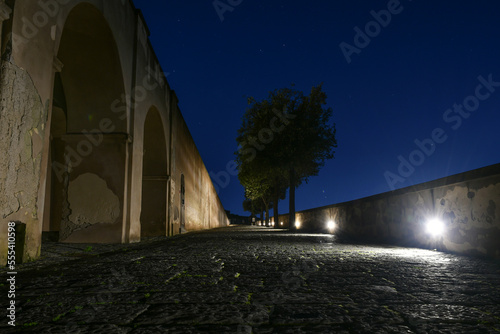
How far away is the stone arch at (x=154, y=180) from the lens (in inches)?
446

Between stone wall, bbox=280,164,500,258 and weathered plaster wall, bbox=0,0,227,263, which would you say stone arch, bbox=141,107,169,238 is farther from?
stone wall, bbox=280,164,500,258

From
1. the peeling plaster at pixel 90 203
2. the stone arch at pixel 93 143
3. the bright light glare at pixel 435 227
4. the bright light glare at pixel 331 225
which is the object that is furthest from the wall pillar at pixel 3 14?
the bright light glare at pixel 331 225

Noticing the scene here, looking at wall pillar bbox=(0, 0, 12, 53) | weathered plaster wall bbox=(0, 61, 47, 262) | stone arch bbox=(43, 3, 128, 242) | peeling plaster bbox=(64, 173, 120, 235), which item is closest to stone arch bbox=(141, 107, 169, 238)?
stone arch bbox=(43, 3, 128, 242)

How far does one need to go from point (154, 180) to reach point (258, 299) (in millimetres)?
10243

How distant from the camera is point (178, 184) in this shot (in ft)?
46.3

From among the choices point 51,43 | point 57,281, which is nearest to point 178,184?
point 51,43

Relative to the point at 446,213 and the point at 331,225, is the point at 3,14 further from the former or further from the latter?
the point at 331,225

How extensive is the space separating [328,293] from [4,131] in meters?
3.67

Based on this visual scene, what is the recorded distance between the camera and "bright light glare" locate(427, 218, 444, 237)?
17.6ft

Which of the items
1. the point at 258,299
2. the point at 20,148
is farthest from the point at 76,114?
the point at 258,299

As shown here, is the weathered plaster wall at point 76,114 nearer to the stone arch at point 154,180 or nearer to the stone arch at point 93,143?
the stone arch at point 93,143

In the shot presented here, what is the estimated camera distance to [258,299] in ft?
6.88

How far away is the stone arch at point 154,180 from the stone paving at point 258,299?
26.2 ft

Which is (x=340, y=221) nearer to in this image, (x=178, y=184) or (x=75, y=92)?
(x=178, y=184)
